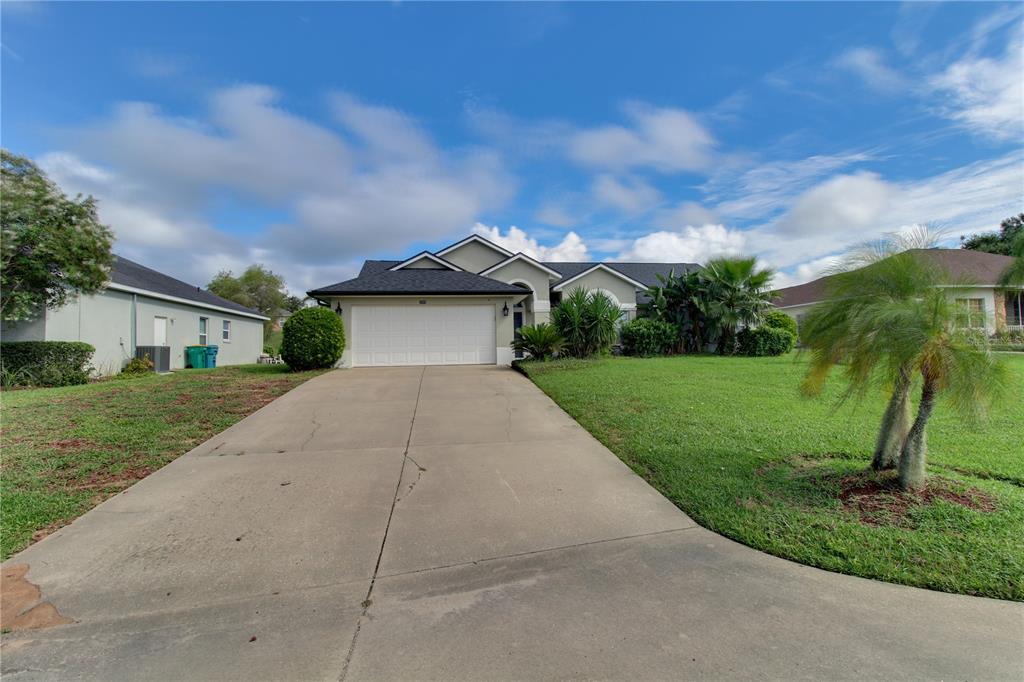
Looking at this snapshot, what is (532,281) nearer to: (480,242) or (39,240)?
(480,242)

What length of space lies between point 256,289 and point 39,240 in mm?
39959

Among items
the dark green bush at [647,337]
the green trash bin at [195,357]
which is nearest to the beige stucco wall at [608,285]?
the dark green bush at [647,337]

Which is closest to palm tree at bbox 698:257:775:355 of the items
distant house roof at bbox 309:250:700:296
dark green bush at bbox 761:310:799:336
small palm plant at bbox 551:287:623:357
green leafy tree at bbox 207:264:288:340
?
dark green bush at bbox 761:310:799:336

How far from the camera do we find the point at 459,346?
50.2 ft

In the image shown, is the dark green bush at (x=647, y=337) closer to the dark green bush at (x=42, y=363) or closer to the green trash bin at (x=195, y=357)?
the dark green bush at (x=42, y=363)

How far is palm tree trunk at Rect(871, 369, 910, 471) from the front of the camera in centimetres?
395

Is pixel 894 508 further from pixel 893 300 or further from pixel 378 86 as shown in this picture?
pixel 378 86

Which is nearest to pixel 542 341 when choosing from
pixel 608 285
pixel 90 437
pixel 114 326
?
pixel 608 285

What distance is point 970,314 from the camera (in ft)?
11.5

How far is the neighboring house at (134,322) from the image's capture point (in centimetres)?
1222

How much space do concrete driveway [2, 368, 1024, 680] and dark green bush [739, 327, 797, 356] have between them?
47.7 feet

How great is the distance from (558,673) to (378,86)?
1262 cm

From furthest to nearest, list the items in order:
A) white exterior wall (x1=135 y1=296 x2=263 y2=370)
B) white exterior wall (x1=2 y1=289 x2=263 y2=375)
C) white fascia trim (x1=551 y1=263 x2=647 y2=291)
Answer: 1. white fascia trim (x1=551 y1=263 x2=647 y2=291)
2. white exterior wall (x1=135 y1=296 x2=263 y2=370)
3. white exterior wall (x1=2 y1=289 x2=263 y2=375)

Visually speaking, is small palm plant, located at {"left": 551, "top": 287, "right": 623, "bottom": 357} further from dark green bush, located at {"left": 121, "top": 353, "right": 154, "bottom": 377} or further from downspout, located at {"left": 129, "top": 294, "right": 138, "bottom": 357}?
downspout, located at {"left": 129, "top": 294, "right": 138, "bottom": 357}
